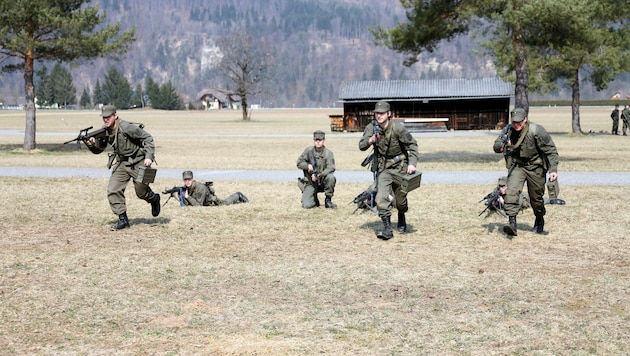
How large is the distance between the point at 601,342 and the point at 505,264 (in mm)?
3029

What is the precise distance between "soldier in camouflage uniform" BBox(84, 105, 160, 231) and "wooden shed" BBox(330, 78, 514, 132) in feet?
139

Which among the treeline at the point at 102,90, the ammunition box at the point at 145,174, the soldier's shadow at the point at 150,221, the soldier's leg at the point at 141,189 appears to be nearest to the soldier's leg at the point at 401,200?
the ammunition box at the point at 145,174

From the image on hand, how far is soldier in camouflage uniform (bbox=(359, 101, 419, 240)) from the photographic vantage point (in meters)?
10.5

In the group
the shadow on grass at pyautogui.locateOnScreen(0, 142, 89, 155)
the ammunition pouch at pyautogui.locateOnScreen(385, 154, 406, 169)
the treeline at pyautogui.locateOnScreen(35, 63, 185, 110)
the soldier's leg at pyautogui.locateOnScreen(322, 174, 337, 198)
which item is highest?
the treeline at pyautogui.locateOnScreen(35, 63, 185, 110)

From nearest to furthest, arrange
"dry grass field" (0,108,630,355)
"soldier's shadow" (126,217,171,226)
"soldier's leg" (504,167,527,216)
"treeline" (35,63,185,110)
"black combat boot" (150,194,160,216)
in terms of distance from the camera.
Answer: "dry grass field" (0,108,630,355), "soldier's leg" (504,167,527,216), "black combat boot" (150,194,160,216), "soldier's shadow" (126,217,171,226), "treeline" (35,63,185,110)

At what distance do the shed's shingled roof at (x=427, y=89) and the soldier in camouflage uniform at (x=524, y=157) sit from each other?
1737 inches

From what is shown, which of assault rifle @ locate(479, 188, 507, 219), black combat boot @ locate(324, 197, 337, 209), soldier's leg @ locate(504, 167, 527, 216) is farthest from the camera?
black combat boot @ locate(324, 197, 337, 209)

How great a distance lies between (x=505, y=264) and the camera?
30.2ft

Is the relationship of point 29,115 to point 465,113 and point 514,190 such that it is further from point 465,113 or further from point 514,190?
point 465,113

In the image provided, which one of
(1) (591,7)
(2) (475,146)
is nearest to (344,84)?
(2) (475,146)

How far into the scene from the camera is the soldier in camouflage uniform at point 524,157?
10562 millimetres

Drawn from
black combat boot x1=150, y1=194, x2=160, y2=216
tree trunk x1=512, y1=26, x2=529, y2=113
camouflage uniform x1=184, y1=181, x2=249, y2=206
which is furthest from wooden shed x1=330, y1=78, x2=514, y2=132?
black combat boot x1=150, y1=194, x2=160, y2=216

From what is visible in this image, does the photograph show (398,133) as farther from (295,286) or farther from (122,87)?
(122,87)

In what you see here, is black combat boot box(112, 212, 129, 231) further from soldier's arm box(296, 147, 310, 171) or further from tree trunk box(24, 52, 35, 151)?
tree trunk box(24, 52, 35, 151)
